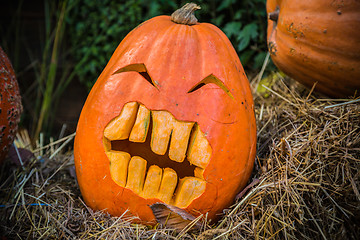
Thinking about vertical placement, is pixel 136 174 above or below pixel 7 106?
below

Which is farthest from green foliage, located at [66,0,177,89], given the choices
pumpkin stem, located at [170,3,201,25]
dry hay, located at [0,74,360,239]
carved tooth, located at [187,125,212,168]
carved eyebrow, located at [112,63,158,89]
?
carved tooth, located at [187,125,212,168]

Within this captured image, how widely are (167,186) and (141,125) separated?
0.25 meters

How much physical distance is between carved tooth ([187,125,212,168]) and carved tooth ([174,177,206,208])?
7cm

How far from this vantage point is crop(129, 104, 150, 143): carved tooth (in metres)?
1.22

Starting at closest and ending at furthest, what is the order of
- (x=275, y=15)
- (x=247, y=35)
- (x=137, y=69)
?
(x=137, y=69), (x=275, y=15), (x=247, y=35)

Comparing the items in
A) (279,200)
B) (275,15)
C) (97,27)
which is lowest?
(279,200)

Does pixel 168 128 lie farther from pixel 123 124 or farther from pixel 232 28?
pixel 232 28

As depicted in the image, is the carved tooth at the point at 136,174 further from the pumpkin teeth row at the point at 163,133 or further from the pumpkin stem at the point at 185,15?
the pumpkin stem at the point at 185,15

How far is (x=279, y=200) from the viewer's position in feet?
4.16

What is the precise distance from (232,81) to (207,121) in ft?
0.67

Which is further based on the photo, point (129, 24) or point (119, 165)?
point (129, 24)

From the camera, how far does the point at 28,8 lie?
3021 millimetres

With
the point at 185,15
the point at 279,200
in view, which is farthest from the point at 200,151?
the point at 185,15

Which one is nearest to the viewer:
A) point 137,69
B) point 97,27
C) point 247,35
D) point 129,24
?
point 137,69
